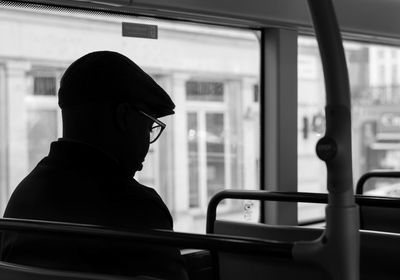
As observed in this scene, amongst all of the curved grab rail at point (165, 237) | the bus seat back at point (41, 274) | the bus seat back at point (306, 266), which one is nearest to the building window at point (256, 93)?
the bus seat back at point (306, 266)

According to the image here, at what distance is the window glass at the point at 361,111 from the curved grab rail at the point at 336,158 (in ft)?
7.62

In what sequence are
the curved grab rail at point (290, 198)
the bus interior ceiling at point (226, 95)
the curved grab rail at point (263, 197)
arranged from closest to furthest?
the curved grab rail at point (290, 198)
the curved grab rail at point (263, 197)
the bus interior ceiling at point (226, 95)

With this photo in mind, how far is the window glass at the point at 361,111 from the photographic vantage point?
11.8 ft

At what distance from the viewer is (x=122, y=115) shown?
4.51 feet

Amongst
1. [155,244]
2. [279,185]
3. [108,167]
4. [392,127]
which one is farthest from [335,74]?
[392,127]

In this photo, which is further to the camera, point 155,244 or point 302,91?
point 302,91

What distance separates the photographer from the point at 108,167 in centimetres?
137

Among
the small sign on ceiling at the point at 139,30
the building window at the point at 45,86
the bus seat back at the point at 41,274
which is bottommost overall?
the bus seat back at the point at 41,274

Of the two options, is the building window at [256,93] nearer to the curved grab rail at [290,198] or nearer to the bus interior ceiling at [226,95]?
the bus interior ceiling at [226,95]

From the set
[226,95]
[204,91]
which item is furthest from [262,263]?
[226,95]

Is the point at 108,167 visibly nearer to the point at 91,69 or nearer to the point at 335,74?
the point at 91,69

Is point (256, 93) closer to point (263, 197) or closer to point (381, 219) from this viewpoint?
point (381, 219)

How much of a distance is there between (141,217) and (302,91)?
2.38 m

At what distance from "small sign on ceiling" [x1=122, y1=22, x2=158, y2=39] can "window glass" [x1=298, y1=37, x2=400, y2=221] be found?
99 cm
